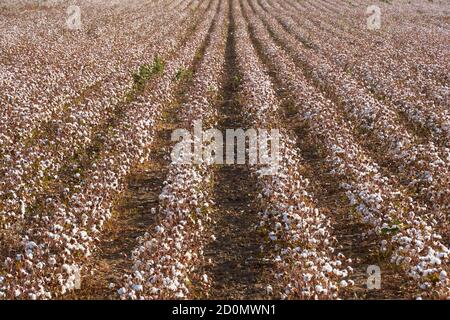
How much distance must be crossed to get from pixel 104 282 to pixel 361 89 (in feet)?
48.1

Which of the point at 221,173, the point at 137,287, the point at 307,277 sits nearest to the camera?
the point at 137,287

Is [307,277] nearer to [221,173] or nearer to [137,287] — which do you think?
[137,287]

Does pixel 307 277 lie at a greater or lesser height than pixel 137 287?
greater

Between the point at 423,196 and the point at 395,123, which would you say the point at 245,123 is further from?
the point at 423,196

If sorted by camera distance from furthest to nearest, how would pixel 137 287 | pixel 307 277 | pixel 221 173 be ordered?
pixel 221 173 < pixel 307 277 < pixel 137 287

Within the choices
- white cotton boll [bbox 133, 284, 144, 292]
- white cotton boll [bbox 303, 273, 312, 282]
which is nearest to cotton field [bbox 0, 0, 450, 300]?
white cotton boll [bbox 303, 273, 312, 282]

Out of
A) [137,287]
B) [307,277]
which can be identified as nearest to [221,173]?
[307,277]

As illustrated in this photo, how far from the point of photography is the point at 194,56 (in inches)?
1117

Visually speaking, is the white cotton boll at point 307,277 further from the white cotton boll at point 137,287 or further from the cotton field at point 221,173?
the white cotton boll at point 137,287

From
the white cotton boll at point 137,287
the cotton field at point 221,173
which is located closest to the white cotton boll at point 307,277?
the cotton field at point 221,173

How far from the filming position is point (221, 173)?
13.7 meters

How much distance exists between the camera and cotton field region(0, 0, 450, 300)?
859 centimetres

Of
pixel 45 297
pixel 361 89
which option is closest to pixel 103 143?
pixel 45 297

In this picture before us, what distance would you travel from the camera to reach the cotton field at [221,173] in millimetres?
8594
